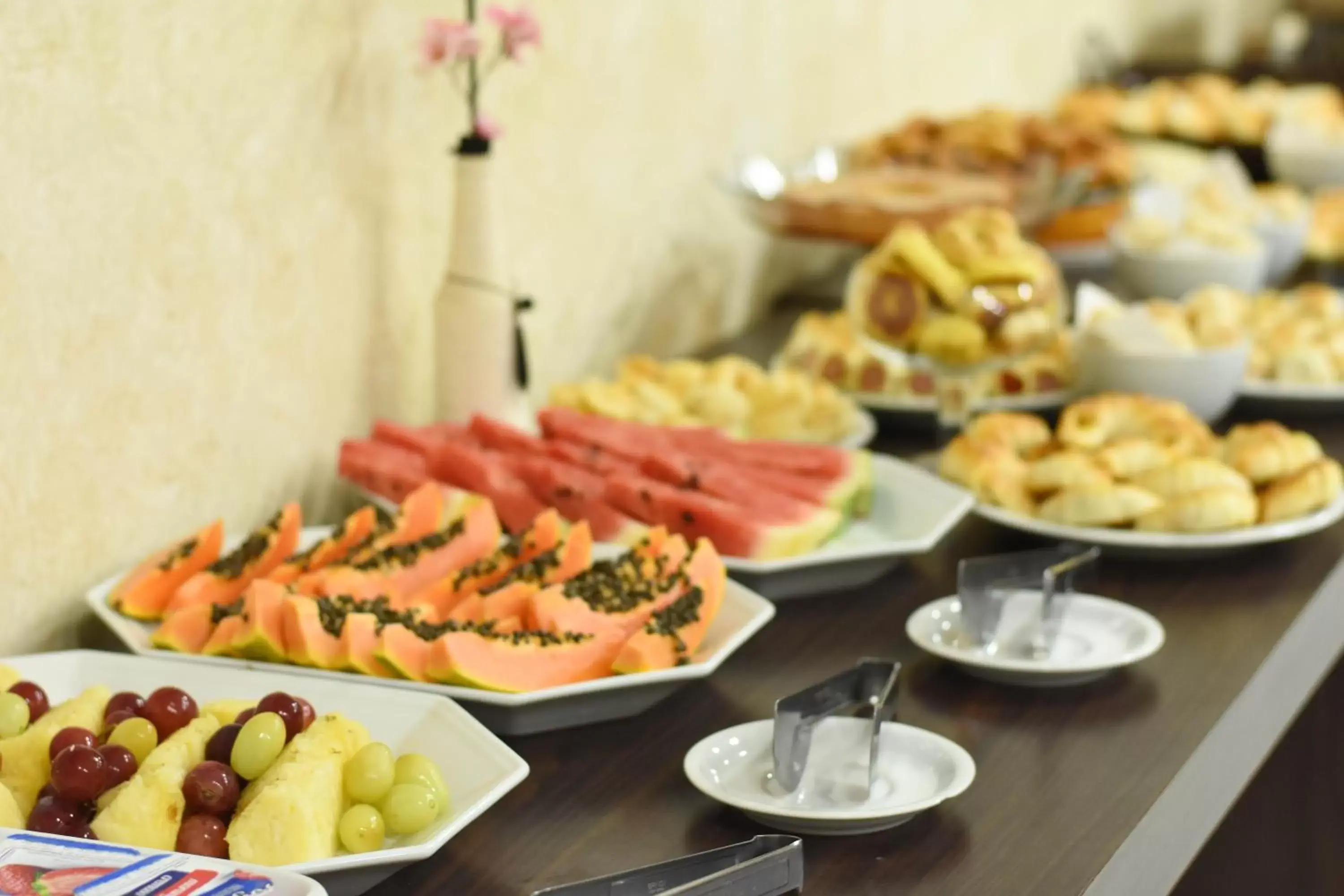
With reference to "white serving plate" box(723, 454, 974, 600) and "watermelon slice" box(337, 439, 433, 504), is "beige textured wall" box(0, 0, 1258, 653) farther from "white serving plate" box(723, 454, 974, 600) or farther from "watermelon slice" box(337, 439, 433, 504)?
"white serving plate" box(723, 454, 974, 600)

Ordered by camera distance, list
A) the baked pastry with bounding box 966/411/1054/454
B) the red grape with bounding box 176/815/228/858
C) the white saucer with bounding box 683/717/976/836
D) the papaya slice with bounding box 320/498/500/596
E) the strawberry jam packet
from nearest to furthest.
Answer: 1. the strawberry jam packet
2. the red grape with bounding box 176/815/228/858
3. the white saucer with bounding box 683/717/976/836
4. the papaya slice with bounding box 320/498/500/596
5. the baked pastry with bounding box 966/411/1054/454

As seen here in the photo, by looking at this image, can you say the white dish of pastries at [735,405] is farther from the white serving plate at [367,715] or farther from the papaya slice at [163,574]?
the white serving plate at [367,715]

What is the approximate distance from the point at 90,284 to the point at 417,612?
1.27 ft

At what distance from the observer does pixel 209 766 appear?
0.97 m

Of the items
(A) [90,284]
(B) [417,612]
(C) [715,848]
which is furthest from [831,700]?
(A) [90,284]

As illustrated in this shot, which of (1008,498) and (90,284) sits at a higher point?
(90,284)

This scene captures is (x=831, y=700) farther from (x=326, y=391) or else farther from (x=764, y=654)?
(x=326, y=391)

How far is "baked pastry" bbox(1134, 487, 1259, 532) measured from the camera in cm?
152

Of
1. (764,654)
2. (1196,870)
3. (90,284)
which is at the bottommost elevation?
(1196,870)

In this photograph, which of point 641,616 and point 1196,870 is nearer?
point 641,616

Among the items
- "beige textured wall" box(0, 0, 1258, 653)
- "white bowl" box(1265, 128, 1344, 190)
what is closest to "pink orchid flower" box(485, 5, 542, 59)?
"beige textured wall" box(0, 0, 1258, 653)

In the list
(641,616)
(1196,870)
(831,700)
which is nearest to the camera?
(831,700)

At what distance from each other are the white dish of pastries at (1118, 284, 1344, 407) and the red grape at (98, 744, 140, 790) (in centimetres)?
133

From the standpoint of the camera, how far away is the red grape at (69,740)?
1.00m
